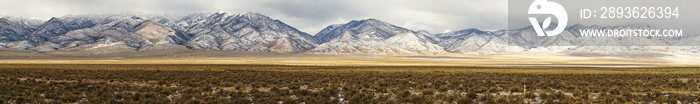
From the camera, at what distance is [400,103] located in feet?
48.6

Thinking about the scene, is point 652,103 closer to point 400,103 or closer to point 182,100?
point 400,103

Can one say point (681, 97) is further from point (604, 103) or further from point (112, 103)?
point (112, 103)

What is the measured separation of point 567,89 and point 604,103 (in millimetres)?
7162

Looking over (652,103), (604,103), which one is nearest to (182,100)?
(604,103)

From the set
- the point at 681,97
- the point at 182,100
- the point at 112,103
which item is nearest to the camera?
the point at 112,103

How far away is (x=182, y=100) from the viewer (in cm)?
1509

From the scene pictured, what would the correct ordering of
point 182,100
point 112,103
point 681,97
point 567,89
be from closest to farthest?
point 112,103, point 182,100, point 681,97, point 567,89

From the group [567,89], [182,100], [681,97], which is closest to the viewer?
[182,100]

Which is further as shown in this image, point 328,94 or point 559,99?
point 328,94

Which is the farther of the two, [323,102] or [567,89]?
[567,89]

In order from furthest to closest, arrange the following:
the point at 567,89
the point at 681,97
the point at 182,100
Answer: the point at 567,89 → the point at 681,97 → the point at 182,100

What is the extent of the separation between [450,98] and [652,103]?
7101 mm

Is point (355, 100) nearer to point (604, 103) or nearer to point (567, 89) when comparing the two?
point (604, 103)

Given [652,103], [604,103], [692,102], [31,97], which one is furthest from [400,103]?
[31,97]
